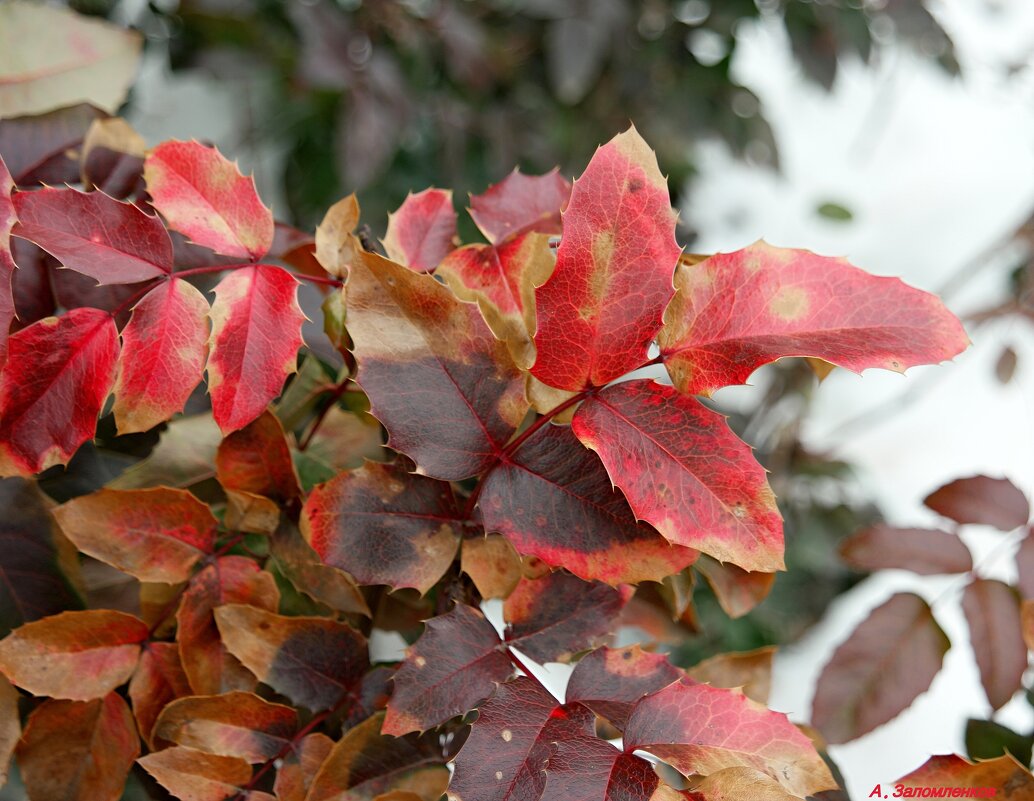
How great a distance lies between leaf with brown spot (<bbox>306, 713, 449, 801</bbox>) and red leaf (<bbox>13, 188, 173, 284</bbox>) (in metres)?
0.17

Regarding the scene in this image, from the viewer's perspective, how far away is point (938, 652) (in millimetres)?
410

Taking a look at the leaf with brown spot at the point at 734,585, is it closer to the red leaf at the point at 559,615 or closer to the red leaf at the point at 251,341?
the red leaf at the point at 559,615

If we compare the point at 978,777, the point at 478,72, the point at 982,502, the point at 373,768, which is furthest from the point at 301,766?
the point at 478,72

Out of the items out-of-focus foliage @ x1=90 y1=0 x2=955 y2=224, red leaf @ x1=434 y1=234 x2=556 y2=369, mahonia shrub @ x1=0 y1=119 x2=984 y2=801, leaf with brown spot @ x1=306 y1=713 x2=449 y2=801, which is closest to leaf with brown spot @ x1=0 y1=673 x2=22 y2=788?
mahonia shrub @ x1=0 y1=119 x2=984 y2=801

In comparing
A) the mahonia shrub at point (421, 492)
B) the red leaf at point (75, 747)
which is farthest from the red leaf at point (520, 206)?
the red leaf at point (75, 747)

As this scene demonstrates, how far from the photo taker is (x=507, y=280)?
0.98 feet

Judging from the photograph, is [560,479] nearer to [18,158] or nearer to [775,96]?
[18,158]

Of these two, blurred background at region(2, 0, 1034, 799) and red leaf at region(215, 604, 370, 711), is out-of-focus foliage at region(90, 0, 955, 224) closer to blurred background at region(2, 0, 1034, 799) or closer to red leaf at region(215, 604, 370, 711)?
blurred background at region(2, 0, 1034, 799)

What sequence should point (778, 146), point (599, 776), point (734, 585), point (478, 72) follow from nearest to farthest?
point (599, 776) → point (734, 585) → point (478, 72) → point (778, 146)

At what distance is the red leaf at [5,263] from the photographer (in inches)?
9.8

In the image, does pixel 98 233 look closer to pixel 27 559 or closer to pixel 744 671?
pixel 27 559

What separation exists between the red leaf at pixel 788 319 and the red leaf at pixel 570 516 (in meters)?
0.04

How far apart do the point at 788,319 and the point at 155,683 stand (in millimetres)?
248

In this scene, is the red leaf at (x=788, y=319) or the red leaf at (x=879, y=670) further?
the red leaf at (x=879, y=670)
